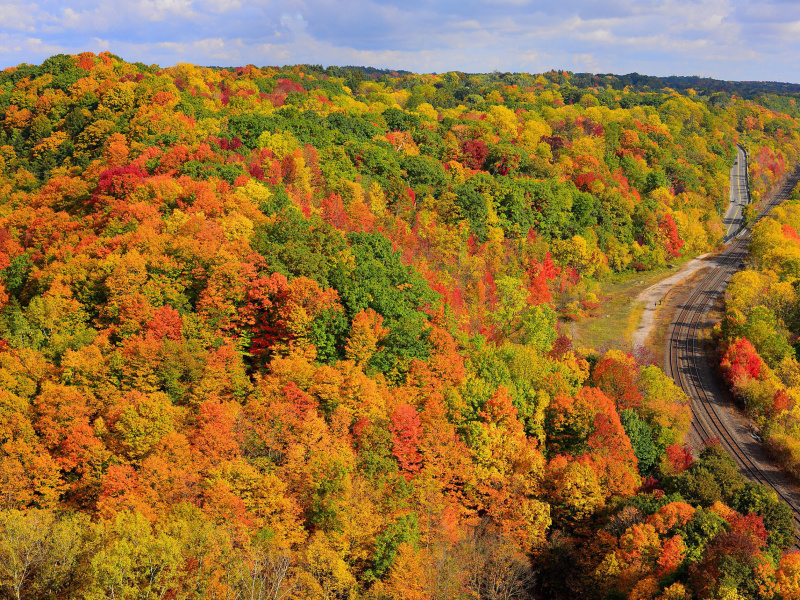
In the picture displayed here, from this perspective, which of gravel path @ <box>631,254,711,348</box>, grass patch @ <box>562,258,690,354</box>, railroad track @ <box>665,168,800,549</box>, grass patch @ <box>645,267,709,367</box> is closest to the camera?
railroad track @ <box>665,168,800,549</box>

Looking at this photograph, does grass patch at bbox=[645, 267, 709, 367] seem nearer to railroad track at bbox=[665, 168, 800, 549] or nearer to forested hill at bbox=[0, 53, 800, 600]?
railroad track at bbox=[665, 168, 800, 549]

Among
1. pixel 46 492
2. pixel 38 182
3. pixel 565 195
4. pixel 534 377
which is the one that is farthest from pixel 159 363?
pixel 565 195

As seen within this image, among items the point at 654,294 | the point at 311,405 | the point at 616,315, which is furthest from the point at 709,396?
the point at 311,405

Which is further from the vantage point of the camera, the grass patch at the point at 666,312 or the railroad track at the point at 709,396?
the grass patch at the point at 666,312

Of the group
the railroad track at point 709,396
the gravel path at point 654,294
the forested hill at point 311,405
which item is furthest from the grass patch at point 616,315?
the railroad track at point 709,396

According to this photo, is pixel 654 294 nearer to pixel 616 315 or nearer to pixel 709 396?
pixel 616 315

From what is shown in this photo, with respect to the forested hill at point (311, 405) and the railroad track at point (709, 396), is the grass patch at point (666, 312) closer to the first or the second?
the railroad track at point (709, 396)

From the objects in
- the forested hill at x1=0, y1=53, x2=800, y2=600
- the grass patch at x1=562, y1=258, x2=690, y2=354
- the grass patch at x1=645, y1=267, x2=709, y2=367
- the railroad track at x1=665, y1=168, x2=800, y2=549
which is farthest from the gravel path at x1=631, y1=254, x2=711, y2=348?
the forested hill at x1=0, y1=53, x2=800, y2=600
